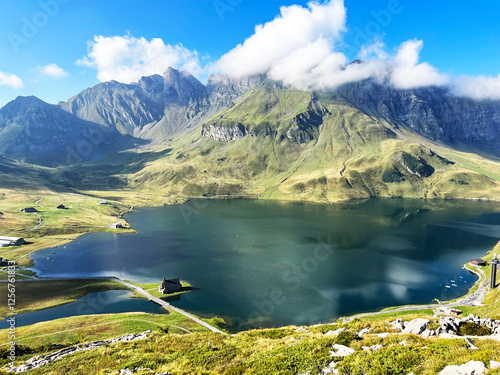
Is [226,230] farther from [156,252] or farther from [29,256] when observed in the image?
[29,256]

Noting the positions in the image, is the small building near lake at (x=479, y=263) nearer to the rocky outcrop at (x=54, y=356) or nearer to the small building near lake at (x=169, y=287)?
the small building near lake at (x=169, y=287)

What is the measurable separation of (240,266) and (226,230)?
65.7 metres

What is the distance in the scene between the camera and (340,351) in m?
26.6

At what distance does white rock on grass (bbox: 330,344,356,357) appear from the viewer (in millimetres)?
25641

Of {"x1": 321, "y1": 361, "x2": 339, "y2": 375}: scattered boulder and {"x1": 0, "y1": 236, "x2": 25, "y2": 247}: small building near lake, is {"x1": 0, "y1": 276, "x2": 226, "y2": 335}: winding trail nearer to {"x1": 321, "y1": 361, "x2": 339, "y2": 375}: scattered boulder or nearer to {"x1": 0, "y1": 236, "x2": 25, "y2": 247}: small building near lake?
{"x1": 321, "y1": 361, "x2": 339, "y2": 375}: scattered boulder

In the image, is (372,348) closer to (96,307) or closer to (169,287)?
(169,287)

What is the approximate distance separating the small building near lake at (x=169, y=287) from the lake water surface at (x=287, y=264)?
6.43m

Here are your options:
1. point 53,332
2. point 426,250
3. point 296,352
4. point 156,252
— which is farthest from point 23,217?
point 426,250

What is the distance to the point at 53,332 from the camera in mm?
64312

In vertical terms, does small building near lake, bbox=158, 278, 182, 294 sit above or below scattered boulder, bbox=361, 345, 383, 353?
Answer: below

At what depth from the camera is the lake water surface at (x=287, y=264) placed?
8638 centimetres

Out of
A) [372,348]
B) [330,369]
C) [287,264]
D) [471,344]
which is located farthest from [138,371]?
[287,264]

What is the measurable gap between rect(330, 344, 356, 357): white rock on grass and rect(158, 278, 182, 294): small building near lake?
7678 cm

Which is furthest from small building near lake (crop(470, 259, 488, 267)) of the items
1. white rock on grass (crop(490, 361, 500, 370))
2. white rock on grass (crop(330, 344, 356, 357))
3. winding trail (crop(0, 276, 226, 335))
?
white rock on grass (crop(490, 361, 500, 370))
